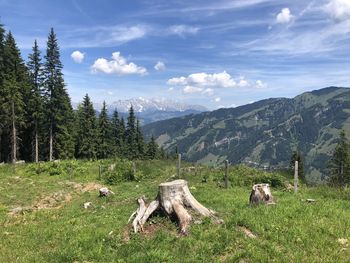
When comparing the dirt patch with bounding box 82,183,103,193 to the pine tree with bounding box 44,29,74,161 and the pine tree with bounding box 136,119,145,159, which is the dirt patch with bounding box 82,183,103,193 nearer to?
the pine tree with bounding box 44,29,74,161

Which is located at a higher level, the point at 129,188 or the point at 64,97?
the point at 64,97

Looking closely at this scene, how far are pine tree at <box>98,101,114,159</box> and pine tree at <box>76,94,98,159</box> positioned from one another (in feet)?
7.13

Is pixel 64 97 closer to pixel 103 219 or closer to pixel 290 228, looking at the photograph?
pixel 103 219

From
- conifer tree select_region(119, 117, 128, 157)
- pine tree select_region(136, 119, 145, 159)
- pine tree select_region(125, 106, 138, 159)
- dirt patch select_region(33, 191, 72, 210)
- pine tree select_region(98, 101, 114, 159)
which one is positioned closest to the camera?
dirt patch select_region(33, 191, 72, 210)

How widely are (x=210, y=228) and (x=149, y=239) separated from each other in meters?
2.03

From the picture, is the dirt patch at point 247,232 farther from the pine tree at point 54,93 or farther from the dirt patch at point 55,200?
the pine tree at point 54,93

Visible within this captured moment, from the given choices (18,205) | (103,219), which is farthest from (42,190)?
(103,219)

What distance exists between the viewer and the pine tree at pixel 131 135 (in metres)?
102

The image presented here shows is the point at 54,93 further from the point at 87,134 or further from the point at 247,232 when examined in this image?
the point at 247,232

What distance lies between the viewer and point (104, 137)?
87.2m

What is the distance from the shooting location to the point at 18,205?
25453 mm

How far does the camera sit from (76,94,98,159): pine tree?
263 ft

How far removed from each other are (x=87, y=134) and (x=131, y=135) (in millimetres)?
25052

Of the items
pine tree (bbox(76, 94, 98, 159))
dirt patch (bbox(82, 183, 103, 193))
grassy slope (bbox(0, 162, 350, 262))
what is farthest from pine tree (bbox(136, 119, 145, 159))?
grassy slope (bbox(0, 162, 350, 262))
